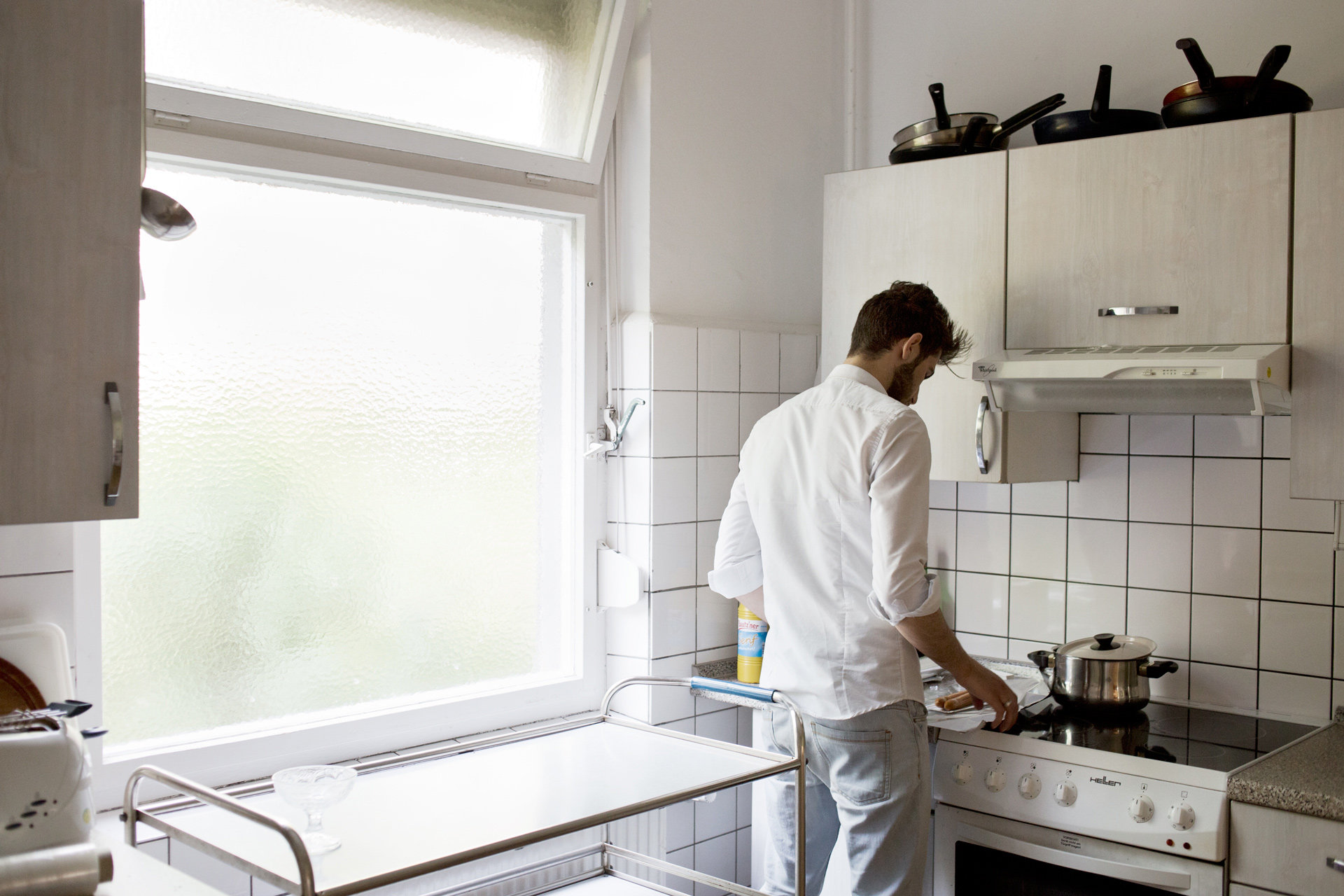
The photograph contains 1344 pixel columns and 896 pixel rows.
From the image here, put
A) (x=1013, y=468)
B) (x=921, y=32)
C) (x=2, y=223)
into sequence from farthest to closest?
(x=921, y=32) < (x=1013, y=468) < (x=2, y=223)

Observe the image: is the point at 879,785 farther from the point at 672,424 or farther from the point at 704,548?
the point at 672,424

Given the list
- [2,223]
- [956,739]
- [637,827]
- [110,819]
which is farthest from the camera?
[637,827]

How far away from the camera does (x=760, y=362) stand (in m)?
2.65

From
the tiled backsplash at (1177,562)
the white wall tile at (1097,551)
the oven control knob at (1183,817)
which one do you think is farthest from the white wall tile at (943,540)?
the oven control knob at (1183,817)

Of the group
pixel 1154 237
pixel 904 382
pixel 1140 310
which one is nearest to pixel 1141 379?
pixel 1140 310

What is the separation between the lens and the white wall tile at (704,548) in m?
2.51

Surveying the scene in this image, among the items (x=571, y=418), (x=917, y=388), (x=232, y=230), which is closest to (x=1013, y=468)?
(x=917, y=388)

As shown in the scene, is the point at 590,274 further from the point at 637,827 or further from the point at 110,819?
the point at 110,819

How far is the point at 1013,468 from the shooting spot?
7.28ft

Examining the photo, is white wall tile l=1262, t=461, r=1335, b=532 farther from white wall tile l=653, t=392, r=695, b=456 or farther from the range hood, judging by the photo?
white wall tile l=653, t=392, r=695, b=456

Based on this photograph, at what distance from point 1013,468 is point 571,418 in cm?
96

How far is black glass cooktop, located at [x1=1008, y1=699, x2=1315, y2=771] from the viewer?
74.8 inches

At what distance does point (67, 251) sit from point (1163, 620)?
7.08ft

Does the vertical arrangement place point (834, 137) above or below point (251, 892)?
above
